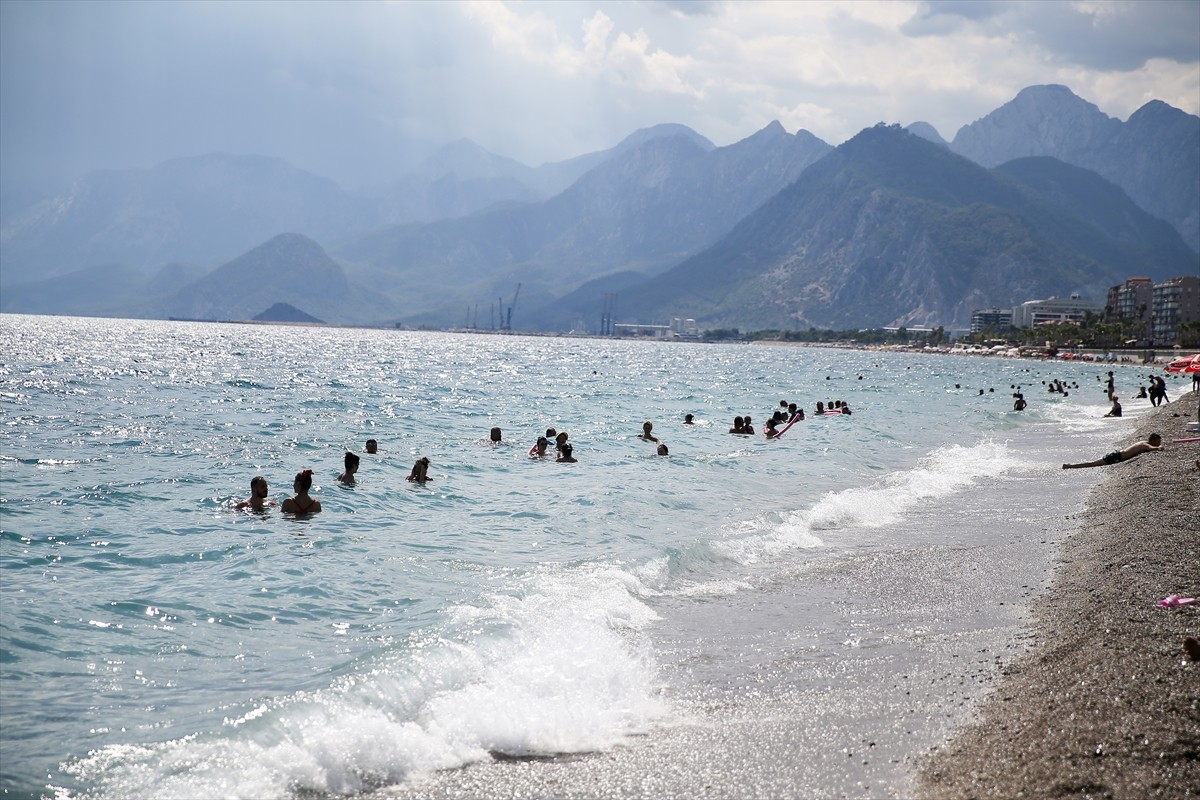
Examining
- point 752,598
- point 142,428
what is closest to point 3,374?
point 142,428

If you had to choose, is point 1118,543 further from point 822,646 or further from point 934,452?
point 934,452

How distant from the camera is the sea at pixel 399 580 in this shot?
6867 mm

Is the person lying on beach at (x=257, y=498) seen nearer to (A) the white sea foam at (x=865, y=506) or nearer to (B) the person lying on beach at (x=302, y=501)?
(B) the person lying on beach at (x=302, y=501)

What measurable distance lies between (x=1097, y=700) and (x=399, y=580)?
25.7ft

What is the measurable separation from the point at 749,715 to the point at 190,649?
519 cm

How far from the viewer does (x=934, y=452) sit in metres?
28.3

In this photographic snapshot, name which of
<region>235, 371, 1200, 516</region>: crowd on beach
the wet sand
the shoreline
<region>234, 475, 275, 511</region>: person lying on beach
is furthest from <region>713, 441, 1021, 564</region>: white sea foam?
<region>234, 475, 275, 511</region>: person lying on beach

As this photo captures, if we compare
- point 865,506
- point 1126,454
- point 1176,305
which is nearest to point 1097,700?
point 865,506

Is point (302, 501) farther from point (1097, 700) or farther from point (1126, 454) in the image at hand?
point (1126, 454)

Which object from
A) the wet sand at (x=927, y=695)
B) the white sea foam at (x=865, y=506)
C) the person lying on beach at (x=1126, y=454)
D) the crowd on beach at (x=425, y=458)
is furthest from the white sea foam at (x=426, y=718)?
the person lying on beach at (x=1126, y=454)

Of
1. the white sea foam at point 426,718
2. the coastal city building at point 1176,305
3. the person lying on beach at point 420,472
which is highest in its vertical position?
the coastal city building at point 1176,305

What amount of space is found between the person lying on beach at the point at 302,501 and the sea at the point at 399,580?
244 mm

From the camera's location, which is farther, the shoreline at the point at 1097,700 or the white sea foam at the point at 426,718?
the white sea foam at the point at 426,718

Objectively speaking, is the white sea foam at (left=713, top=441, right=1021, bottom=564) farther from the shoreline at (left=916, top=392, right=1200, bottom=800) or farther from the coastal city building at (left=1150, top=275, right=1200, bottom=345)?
the coastal city building at (left=1150, top=275, right=1200, bottom=345)
